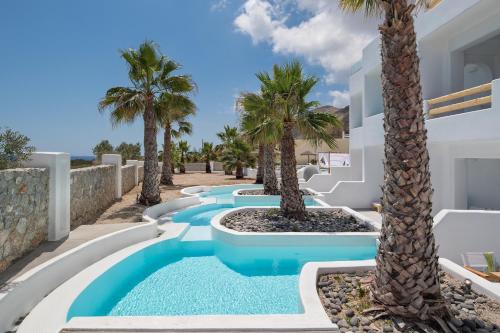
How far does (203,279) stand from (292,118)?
6.42 meters

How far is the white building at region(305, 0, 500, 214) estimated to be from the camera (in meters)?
8.85

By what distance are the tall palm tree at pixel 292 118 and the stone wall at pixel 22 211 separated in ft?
23.9

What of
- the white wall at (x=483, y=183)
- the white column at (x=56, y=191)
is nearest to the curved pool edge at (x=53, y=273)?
the white column at (x=56, y=191)

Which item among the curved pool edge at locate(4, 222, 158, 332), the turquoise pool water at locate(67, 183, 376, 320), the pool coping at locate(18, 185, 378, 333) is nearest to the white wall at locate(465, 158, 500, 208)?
the turquoise pool water at locate(67, 183, 376, 320)

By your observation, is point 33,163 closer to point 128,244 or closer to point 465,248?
point 128,244

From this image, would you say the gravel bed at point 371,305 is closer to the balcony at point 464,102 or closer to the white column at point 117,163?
the balcony at point 464,102

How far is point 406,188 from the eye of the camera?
3949mm

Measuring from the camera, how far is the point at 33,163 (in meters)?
7.41

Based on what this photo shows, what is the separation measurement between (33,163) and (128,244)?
3.27 meters

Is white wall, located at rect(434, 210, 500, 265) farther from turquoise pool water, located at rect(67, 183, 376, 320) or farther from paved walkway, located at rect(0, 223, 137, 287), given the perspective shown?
paved walkway, located at rect(0, 223, 137, 287)

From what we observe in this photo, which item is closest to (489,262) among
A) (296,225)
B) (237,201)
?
(296,225)

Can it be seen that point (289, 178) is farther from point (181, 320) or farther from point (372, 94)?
point (372, 94)

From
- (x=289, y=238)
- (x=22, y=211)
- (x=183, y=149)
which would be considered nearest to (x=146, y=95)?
(x=22, y=211)

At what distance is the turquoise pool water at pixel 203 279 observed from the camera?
5.52 metres
